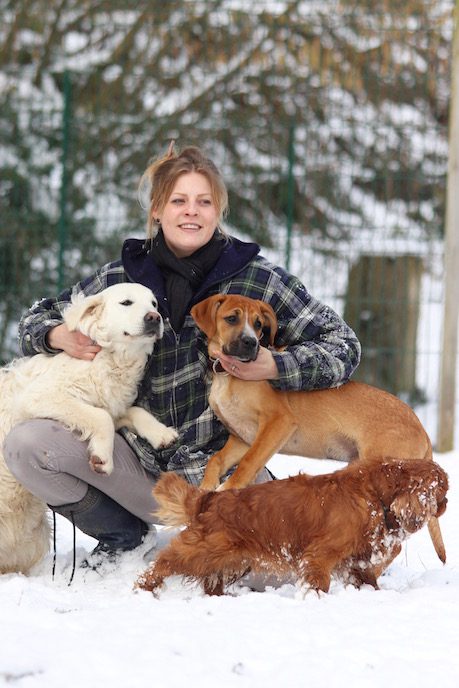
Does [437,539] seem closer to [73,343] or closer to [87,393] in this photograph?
[87,393]

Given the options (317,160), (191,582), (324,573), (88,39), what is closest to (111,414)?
(191,582)

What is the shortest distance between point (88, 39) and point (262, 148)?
6.73 feet

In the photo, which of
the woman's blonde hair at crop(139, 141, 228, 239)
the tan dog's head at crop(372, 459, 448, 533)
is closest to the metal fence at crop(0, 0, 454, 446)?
the woman's blonde hair at crop(139, 141, 228, 239)

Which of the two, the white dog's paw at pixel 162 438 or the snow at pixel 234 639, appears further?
the white dog's paw at pixel 162 438

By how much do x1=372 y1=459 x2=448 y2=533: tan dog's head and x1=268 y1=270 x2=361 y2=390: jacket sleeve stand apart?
74 centimetres

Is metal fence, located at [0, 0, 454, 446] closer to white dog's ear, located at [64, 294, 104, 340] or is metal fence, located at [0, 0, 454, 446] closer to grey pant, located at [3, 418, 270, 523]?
white dog's ear, located at [64, 294, 104, 340]

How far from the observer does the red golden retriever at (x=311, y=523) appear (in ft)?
10.1

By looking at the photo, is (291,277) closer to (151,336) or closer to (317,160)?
(151,336)

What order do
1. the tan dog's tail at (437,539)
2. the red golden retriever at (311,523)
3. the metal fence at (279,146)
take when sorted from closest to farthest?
the red golden retriever at (311,523) → the tan dog's tail at (437,539) → the metal fence at (279,146)

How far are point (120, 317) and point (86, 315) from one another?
0.18 metres

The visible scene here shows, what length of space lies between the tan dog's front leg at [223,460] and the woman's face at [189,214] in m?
0.87

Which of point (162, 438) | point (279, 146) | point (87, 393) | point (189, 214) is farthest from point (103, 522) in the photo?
point (279, 146)

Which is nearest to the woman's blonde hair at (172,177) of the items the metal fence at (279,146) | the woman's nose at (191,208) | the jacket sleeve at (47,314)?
the woman's nose at (191,208)

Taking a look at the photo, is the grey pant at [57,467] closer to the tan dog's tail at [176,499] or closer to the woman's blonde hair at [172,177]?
the tan dog's tail at [176,499]
